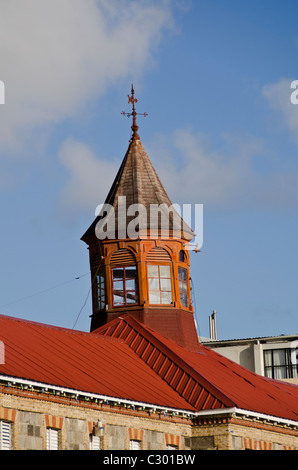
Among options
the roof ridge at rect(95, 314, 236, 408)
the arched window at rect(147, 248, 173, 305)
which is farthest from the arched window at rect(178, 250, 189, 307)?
the roof ridge at rect(95, 314, 236, 408)

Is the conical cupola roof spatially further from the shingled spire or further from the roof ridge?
the roof ridge

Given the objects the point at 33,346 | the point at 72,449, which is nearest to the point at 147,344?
the point at 33,346

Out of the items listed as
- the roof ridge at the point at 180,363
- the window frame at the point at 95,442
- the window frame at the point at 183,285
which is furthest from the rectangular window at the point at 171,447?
the window frame at the point at 183,285

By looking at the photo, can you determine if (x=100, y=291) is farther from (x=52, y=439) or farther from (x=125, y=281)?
(x=52, y=439)

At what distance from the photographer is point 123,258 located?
148 ft

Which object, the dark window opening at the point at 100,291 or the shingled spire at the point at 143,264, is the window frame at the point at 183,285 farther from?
the dark window opening at the point at 100,291

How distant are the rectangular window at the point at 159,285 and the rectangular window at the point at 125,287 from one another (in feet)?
2.37

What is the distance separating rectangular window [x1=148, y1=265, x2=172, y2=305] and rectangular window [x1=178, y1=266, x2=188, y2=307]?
0.74 m

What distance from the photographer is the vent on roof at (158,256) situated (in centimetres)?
4498

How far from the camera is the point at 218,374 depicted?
140 ft

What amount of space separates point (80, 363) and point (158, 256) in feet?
33.4

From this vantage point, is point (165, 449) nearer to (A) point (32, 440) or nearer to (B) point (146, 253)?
(A) point (32, 440)

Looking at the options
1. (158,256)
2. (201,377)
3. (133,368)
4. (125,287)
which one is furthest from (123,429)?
(158,256)
